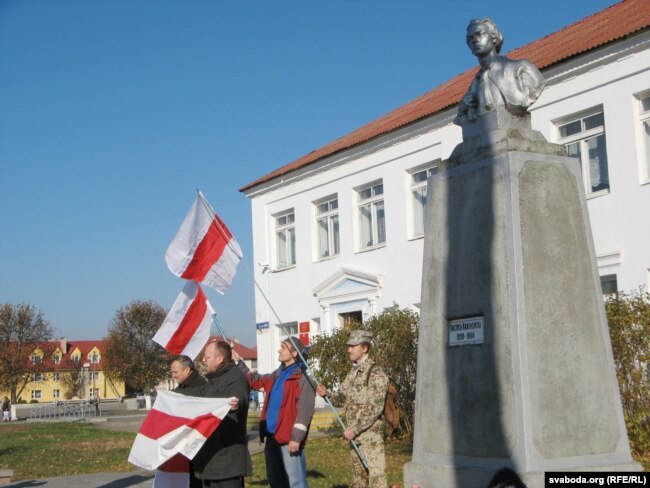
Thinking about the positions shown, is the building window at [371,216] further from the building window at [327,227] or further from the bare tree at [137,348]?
the bare tree at [137,348]

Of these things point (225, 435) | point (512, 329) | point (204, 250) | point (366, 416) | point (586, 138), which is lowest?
point (225, 435)

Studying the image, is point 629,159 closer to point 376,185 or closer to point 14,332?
point 376,185

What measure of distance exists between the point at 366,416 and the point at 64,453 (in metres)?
14.2

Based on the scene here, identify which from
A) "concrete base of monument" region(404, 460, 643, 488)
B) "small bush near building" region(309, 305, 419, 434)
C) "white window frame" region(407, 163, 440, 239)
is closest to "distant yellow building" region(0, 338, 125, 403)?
"white window frame" region(407, 163, 440, 239)

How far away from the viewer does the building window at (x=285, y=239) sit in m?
30.7

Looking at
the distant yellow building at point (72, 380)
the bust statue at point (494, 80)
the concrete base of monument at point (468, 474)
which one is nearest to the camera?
the concrete base of monument at point (468, 474)

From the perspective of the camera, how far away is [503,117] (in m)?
6.49

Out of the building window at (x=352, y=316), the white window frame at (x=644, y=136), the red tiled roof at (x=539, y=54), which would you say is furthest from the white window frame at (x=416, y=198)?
the white window frame at (x=644, y=136)

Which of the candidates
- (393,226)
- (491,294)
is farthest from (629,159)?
(491,294)

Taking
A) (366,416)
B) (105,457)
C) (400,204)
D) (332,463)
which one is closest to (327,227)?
(400,204)

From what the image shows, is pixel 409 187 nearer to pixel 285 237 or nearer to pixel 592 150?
pixel 592 150

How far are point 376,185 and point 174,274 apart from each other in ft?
57.3

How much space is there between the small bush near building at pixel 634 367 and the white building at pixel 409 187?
235 inches

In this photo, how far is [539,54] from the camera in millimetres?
22156
